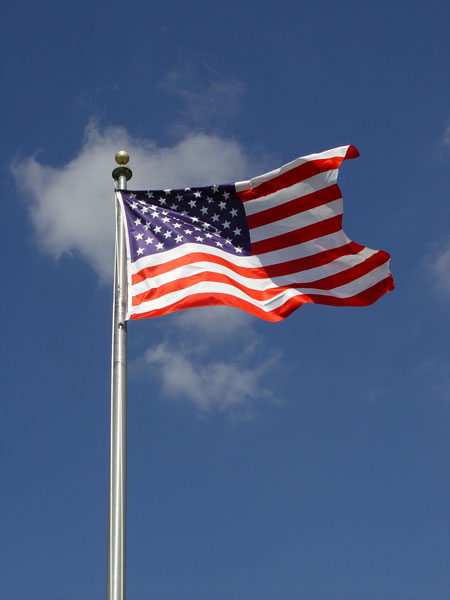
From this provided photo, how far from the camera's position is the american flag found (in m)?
17.3

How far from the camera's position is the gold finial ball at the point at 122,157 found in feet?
56.5

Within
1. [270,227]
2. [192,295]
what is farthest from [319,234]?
[192,295]

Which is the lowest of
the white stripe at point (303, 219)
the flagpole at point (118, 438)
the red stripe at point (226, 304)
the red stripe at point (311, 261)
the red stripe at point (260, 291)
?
the flagpole at point (118, 438)

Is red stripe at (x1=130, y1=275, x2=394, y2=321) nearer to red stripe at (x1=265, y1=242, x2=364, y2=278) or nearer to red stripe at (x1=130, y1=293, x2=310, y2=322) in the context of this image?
red stripe at (x1=130, y1=293, x2=310, y2=322)

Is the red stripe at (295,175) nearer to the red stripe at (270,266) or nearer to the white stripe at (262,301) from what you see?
the red stripe at (270,266)

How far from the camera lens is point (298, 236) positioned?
18.8 m

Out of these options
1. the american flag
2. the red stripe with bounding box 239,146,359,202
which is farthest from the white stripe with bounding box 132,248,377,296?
the red stripe with bounding box 239,146,359,202

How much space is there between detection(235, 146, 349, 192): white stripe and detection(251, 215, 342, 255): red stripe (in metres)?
1.27

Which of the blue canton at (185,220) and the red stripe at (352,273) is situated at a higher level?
the blue canton at (185,220)

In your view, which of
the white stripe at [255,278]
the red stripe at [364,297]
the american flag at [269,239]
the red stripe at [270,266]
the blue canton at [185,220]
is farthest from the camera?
the red stripe at [364,297]

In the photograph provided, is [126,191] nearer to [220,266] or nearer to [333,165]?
[220,266]

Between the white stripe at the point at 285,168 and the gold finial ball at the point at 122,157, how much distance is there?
2645mm

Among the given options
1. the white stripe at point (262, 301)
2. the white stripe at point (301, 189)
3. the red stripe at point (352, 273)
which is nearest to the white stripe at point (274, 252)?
the red stripe at point (352, 273)

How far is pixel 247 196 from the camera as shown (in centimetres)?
1886
